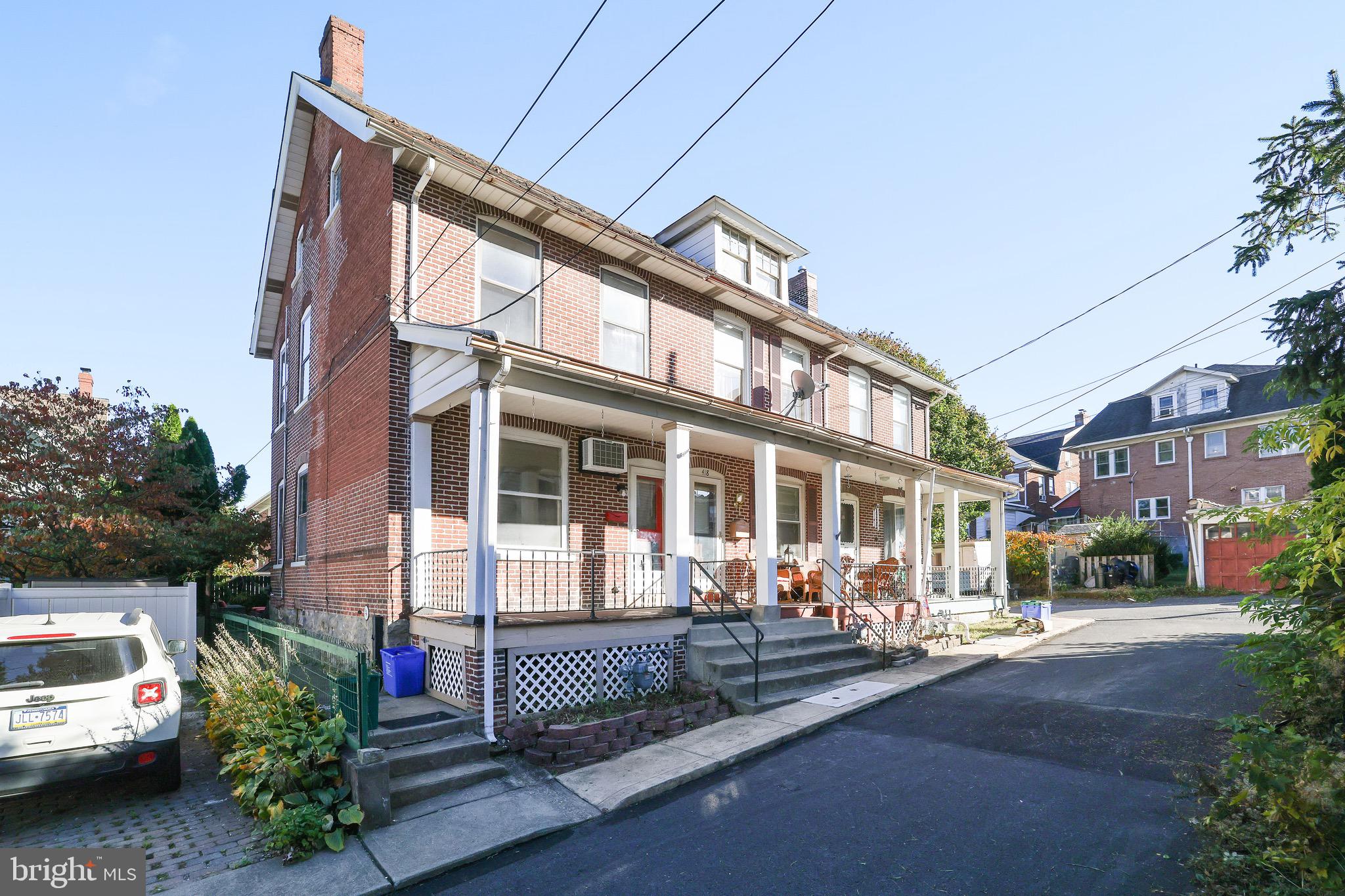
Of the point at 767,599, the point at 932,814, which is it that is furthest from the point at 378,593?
the point at 932,814

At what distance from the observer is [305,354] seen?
14.2 m

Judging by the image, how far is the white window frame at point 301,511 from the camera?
1346 centimetres

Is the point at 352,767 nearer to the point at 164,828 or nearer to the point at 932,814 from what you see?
the point at 164,828

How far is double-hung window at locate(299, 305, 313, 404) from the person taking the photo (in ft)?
44.9

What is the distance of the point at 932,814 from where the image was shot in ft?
18.7

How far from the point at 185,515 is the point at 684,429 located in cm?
1306

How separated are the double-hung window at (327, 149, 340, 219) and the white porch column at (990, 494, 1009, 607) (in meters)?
15.7

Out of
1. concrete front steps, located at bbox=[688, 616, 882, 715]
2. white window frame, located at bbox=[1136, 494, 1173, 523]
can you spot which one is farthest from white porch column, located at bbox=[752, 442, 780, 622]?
white window frame, located at bbox=[1136, 494, 1173, 523]

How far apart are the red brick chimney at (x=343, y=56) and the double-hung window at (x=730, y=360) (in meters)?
7.66

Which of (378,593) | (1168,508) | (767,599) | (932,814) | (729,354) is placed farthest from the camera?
(1168,508)

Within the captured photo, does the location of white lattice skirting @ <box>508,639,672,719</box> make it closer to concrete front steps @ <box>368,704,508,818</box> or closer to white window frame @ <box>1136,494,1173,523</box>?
concrete front steps @ <box>368,704,508,818</box>

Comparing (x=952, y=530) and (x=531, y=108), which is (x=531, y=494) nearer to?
(x=531, y=108)

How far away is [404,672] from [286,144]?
10.9 metres

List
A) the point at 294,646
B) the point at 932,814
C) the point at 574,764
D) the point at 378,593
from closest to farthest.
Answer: the point at 932,814, the point at 574,764, the point at 294,646, the point at 378,593
